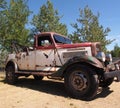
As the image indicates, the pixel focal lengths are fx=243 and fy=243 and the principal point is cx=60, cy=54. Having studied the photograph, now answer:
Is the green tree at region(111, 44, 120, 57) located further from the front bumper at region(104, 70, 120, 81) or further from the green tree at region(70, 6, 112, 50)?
the front bumper at region(104, 70, 120, 81)

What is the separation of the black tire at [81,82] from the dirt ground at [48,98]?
0.84 feet

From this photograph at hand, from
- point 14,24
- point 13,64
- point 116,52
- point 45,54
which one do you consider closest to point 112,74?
point 45,54

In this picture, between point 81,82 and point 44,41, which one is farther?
point 44,41

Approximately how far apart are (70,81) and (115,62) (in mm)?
1868

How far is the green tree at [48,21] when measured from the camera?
89.8 feet

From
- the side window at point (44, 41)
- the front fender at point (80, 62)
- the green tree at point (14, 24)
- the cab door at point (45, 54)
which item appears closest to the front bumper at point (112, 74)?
the front fender at point (80, 62)

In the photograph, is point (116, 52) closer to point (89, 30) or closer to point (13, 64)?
point (89, 30)

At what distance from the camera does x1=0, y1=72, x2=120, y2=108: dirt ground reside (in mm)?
7496

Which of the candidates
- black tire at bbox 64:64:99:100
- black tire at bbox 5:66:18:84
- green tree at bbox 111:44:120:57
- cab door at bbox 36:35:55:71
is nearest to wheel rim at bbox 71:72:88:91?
black tire at bbox 64:64:99:100

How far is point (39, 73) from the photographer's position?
32.7 ft

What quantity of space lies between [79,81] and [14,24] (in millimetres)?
16480

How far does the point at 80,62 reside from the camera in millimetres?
8477

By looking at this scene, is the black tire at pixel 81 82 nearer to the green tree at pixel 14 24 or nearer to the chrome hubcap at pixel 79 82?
the chrome hubcap at pixel 79 82

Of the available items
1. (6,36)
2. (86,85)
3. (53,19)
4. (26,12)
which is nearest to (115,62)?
(86,85)
